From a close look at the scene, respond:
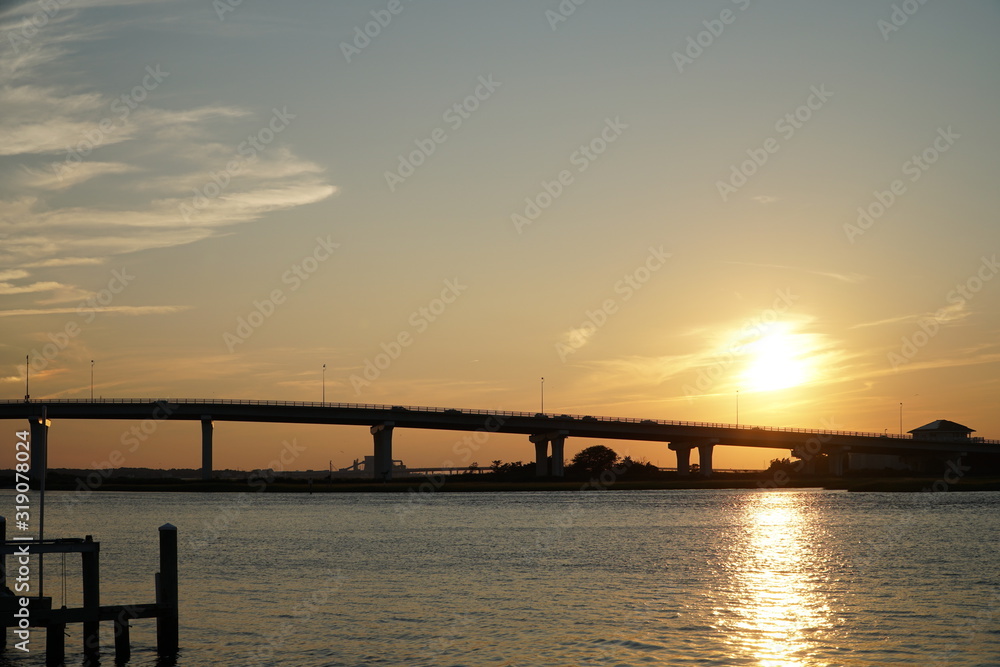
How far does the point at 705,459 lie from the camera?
188250 mm

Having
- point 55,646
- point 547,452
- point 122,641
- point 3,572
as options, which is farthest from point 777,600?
point 547,452

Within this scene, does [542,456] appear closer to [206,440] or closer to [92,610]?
[206,440]

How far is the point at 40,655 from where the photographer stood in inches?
1148

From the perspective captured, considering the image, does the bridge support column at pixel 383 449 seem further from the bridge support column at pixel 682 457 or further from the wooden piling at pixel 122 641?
the wooden piling at pixel 122 641

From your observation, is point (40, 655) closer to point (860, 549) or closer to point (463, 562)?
point (463, 562)

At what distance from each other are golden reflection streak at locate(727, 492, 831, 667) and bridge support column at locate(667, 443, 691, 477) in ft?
397

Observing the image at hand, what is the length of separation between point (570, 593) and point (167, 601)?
15.4 meters

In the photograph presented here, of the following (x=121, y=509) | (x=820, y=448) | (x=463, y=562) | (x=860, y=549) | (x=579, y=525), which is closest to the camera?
(x=463, y=562)

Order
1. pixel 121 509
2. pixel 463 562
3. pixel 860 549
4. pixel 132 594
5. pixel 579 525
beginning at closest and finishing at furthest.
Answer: pixel 132 594 < pixel 463 562 < pixel 860 549 < pixel 579 525 < pixel 121 509

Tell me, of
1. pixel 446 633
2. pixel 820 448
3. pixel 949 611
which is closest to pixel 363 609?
pixel 446 633

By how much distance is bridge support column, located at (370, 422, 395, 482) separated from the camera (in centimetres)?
16338

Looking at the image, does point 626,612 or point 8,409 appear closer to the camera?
point 626,612

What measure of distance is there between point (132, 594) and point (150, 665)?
12.9m

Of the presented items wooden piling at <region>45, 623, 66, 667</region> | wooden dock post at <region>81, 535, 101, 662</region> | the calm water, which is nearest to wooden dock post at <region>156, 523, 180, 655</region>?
the calm water
